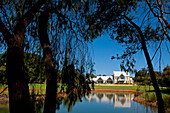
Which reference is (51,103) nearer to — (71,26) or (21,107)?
(21,107)

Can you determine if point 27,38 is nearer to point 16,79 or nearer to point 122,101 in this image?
point 16,79

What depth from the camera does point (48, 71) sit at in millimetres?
1782

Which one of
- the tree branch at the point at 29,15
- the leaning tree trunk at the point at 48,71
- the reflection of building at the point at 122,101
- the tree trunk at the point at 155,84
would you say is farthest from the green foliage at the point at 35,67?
the reflection of building at the point at 122,101

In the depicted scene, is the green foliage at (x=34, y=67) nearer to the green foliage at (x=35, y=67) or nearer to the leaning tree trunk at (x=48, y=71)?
the green foliage at (x=35, y=67)

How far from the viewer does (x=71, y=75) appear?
198 centimetres

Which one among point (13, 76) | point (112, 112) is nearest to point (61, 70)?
point (13, 76)

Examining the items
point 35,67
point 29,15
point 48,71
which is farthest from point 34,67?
point 29,15

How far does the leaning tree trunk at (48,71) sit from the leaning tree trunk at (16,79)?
24cm

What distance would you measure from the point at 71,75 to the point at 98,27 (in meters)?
1.11

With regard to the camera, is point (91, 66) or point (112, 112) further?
point (112, 112)

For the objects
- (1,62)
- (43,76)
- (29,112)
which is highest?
(1,62)

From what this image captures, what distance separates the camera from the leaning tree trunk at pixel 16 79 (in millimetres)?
1403

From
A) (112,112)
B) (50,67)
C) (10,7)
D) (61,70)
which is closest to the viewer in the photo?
(50,67)

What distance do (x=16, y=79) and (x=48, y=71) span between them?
1.34 ft
